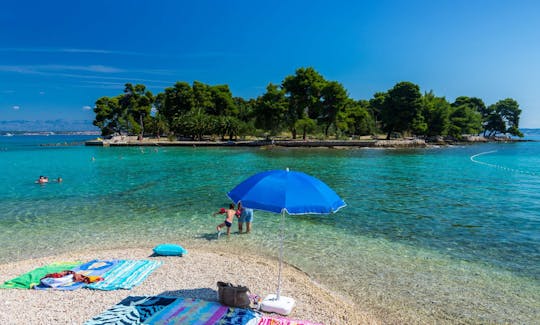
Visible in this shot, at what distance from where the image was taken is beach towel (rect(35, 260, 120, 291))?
23.5 ft

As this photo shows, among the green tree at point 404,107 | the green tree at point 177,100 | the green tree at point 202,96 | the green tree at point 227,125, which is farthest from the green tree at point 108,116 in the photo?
the green tree at point 404,107

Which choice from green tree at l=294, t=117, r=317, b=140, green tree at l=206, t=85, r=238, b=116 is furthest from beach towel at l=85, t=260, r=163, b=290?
green tree at l=206, t=85, r=238, b=116

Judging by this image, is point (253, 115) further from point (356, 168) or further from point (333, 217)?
point (333, 217)

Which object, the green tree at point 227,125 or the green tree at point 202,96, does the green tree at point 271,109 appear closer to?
the green tree at point 227,125

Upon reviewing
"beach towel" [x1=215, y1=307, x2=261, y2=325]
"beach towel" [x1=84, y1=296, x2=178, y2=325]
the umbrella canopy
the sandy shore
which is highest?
the umbrella canopy

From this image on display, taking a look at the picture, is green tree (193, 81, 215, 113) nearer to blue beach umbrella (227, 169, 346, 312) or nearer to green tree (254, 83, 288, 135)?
green tree (254, 83, 288, 135)

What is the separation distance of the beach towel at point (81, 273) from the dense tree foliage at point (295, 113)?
61.8 meters

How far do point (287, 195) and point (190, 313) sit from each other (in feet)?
8.94

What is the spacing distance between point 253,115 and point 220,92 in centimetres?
2373

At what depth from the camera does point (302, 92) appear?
71.8 metres

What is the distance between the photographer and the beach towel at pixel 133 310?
5609mm

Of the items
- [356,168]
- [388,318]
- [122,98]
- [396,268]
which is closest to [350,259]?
[396,268]

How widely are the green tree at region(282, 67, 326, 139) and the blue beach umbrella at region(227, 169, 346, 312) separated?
2606 inches

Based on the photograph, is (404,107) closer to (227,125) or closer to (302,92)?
(302,92)
